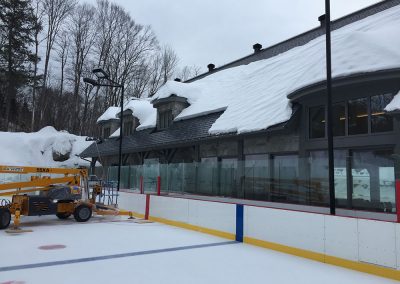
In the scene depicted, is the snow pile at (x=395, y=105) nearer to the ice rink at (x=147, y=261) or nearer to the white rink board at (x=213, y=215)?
the ice rink at (x=147, y=261)

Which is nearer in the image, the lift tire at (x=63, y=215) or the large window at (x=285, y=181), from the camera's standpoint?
the large window at (x=285, y=181)

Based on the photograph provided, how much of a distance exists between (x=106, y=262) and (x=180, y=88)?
17380 mm

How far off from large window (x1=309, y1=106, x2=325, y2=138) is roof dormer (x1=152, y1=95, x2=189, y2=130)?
37.3 feet

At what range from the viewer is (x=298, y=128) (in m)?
14.4

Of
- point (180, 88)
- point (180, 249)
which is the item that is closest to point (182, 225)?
point (180, 249)

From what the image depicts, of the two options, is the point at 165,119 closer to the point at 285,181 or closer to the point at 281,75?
the point at 281,75

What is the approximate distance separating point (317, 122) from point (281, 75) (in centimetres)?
475

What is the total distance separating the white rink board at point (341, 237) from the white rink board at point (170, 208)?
627 cm

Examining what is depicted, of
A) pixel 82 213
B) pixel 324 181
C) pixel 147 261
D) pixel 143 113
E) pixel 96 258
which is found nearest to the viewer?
pixel 147 261

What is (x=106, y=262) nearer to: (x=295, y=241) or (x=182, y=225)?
(x=295, y=241)

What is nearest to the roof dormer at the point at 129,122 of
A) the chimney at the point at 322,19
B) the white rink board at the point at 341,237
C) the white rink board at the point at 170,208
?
the white rink board at the point at 170,208

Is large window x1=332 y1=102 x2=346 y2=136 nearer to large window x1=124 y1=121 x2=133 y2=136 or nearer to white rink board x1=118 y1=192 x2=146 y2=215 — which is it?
white rink board x1=118 y1=192 x2=146 y2=215

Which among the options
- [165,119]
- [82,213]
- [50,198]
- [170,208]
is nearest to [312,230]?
[170,208]

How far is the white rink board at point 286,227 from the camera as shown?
8.92m
